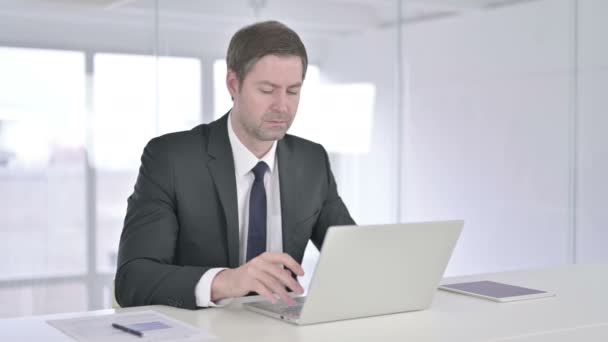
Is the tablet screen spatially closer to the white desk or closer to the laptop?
the white desk

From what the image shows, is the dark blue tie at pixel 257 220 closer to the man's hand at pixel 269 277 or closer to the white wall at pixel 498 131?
the man's hand at pixel 269 277

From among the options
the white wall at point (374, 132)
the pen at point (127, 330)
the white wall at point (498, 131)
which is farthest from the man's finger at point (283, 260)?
the white wall at point (498, 131)

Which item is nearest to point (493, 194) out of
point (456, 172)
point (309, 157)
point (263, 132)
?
point (456, 172)

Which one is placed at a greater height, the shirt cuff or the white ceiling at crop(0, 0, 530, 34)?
the white ceiling at crop(0, 0, 530, 34)

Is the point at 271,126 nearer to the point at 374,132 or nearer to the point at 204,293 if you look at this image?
the point at 204,293

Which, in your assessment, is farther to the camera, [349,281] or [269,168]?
[269,168]

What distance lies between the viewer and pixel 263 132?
2.59 metres

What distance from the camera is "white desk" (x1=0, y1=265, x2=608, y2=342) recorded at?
1.80 meters

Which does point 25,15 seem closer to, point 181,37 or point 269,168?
point 181,37

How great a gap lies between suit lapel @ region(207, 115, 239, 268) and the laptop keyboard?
50 cm

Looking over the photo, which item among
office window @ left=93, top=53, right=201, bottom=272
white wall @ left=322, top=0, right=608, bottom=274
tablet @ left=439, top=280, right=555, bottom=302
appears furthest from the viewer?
white wall @ left=322, top=0, right=608, bottom=274

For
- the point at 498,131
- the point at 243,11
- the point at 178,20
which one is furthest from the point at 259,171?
the point at 498,131

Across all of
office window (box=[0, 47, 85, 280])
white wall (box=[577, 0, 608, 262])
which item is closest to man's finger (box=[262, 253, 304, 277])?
office window (box=[0, 47, 85, 280])

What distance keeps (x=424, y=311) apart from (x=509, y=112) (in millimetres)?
3410
